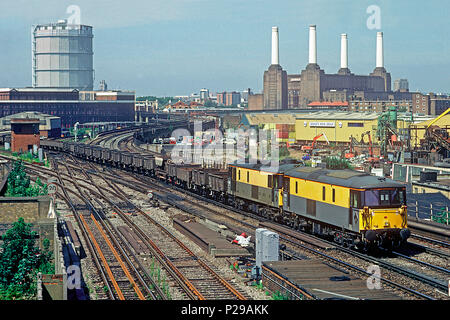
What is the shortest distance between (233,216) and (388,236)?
46.1ft

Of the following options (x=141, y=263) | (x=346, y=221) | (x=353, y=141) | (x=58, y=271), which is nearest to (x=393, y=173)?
(x=346, y=221)

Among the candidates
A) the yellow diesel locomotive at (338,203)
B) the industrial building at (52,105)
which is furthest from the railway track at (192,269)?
the industrial building at (52,105)

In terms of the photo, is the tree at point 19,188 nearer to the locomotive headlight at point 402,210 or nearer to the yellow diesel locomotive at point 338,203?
the yellow diesel locomotive at point 338,203

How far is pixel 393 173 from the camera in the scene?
52094 millimetres

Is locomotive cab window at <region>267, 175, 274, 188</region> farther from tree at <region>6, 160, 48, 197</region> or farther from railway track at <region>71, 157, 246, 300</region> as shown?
tree at <region>6, 160, 48, 197</region>

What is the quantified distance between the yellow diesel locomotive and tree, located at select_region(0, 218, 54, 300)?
1154 centimetres

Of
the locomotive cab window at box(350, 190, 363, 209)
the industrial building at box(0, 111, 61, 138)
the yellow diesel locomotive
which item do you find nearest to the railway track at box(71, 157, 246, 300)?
the yellow diesel locomotive

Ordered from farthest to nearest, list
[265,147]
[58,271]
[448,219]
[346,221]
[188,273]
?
[265,147] < [448,219] < [346,221] < [188,273] < [58,271]

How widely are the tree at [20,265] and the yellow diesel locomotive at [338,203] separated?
11538 millimetres

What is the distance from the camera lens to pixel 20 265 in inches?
906

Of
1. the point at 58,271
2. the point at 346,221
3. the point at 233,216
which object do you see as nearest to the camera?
the point at 58,271

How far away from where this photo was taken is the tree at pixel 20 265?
72.1 feet
